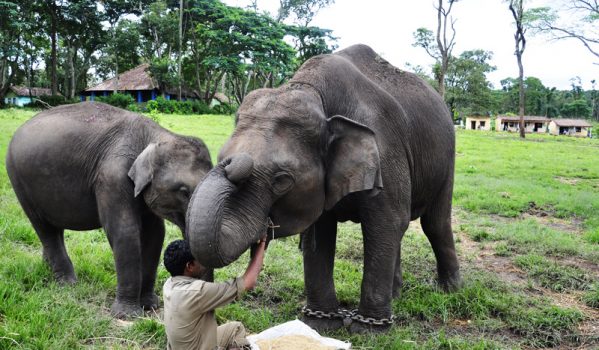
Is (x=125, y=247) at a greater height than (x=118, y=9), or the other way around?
(x=118, y=9)

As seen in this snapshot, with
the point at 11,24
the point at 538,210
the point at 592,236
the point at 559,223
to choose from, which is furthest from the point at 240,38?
the point at 592,236

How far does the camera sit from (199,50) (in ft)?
127

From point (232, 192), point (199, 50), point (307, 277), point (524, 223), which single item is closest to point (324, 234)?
point (307, 277)

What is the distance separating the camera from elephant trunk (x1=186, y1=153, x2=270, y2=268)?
8.84ft

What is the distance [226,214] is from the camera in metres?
2.90

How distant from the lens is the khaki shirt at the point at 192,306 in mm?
2982

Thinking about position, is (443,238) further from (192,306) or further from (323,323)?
(192,306)

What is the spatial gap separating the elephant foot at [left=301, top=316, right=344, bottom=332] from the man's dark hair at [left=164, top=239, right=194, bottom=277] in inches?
60.7

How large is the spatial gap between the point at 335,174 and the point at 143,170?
1.54m

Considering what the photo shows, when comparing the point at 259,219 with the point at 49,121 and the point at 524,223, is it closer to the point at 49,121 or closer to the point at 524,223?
the point at 49,121

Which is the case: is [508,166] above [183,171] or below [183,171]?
below

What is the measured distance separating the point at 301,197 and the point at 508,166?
45.8 ft

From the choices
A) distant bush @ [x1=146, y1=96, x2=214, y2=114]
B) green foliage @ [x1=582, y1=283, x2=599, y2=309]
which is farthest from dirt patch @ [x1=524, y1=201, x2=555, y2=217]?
distant bush @ [x1=146, y1=96, x2=214, y2=114]

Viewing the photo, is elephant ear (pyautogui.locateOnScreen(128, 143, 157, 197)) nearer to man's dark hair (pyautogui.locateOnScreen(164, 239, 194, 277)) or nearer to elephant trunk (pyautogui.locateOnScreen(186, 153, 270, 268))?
man's dark hair (pyautogui.locateOnScreen(164, 239, 194, 277))
